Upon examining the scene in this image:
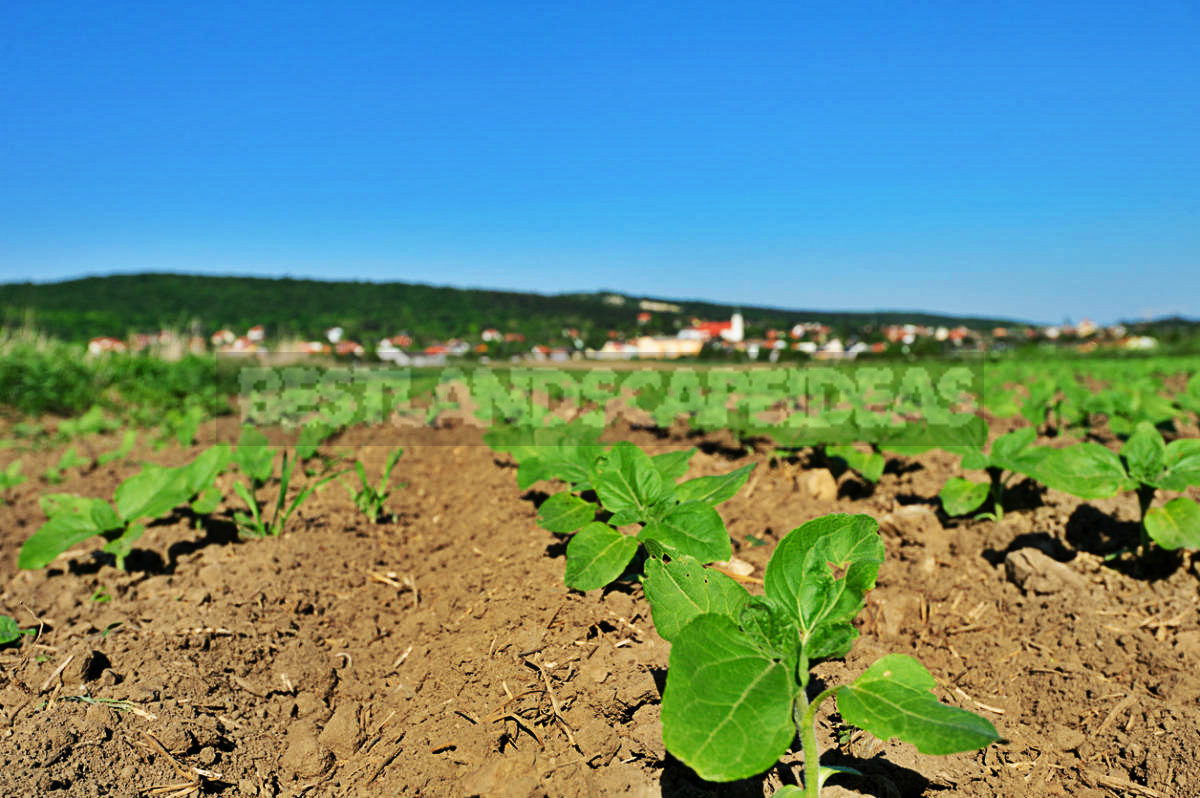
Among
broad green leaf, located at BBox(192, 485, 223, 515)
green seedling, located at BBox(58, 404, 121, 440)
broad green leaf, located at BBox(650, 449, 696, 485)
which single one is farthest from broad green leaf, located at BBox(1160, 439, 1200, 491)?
green seedling, located at BBox(58, 404, 121, 440)

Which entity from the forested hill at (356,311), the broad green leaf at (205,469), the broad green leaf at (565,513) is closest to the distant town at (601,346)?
the forested hill at (356,311)

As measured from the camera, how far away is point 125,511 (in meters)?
3.03

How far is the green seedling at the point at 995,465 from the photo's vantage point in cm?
301

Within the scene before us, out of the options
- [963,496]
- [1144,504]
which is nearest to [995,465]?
[963,496]

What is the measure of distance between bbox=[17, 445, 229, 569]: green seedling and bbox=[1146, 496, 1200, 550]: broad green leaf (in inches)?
157

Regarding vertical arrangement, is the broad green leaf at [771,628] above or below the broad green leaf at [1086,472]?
below

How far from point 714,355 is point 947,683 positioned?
Answer: 305 inches

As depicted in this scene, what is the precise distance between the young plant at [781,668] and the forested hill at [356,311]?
893cm

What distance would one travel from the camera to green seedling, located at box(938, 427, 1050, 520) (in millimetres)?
3012

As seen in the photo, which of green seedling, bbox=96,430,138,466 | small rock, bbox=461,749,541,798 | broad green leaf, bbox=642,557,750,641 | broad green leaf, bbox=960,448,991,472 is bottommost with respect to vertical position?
green seedling, bbox=96,430,138,466

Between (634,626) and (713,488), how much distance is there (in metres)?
0.52

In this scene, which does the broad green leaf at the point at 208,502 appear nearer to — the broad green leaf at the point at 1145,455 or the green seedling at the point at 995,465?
the green seedling at the point at 995,465

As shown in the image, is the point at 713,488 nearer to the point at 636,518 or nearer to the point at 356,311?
the point at 636,518

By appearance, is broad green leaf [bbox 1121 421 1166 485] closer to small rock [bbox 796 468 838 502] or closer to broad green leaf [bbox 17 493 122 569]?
small rock [bbox 796 468 838 502]
